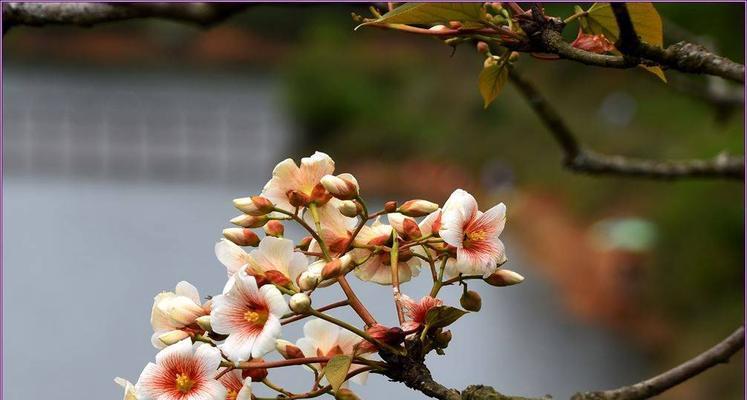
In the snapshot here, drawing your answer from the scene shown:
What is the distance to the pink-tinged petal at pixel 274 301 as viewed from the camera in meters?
0.56

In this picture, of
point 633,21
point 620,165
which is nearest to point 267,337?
point 633,21

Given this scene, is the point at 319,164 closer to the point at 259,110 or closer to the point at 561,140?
the point at 561,140

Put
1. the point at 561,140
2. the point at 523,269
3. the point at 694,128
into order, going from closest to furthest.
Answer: the point at 561,140 → the point at 694,128 → the point at 523,269

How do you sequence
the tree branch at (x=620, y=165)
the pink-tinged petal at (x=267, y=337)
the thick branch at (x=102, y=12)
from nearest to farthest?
1. the pink-tinged petal at (x=267, y=337)
2. the thick branch at (x=102, y=12)
3. the tree branch at (x=620, y=165)

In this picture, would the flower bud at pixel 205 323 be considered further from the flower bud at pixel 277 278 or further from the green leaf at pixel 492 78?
the green leaf at pixel 492 78

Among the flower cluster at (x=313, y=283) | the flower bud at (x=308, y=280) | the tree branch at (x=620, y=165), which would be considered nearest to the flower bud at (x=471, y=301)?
the flower cluster at (x=313, y=283)

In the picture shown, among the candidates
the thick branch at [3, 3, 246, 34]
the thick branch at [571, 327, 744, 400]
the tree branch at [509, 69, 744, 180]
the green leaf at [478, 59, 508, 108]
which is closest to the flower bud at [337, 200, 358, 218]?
the green leaf at [478, 59, 508, 108]

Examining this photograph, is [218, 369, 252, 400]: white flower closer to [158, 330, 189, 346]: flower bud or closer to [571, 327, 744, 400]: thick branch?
[158, 330, 189, 346]: flower bud

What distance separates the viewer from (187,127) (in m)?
11.3

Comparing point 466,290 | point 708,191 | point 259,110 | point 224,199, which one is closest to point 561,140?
point 466,290

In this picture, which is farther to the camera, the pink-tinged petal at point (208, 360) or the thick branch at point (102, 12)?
the thick branch at point (102, 12)

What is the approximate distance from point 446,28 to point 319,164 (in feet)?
0.34

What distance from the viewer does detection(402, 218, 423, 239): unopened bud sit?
62 centimetres

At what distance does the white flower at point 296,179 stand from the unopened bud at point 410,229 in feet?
0.17
